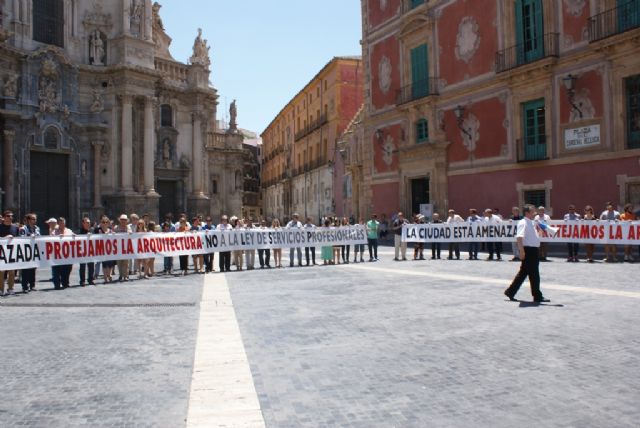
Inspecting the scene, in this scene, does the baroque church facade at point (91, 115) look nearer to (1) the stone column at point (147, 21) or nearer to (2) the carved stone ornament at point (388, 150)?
(1) the stone column at point (147, 21)

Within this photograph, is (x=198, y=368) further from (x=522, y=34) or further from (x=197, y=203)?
(x=197, y=203)

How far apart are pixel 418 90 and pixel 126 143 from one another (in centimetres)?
1557

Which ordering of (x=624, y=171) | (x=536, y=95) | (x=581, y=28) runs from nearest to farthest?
1. (x=624, y=171)
2. (x=581, y=28)
3. (x=536, y=95)

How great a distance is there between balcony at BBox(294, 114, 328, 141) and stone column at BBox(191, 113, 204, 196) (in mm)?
18946

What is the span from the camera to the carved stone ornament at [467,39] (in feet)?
84.9

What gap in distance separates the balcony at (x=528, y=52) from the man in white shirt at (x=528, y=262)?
47.6ft

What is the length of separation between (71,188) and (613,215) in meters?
24.1

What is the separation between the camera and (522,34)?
2356 cm

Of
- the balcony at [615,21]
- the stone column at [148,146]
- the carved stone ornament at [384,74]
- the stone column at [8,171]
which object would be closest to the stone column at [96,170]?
the stone column at [148,146]

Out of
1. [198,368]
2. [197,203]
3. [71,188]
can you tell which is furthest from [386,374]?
[197,203]

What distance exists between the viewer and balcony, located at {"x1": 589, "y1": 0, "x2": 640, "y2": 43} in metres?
18.8

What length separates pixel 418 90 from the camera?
29.4 metres

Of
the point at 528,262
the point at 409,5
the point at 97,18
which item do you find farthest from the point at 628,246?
the point at 97,18

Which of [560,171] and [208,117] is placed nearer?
[560,171]
